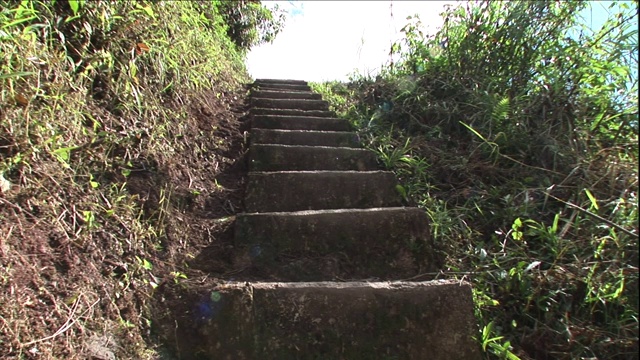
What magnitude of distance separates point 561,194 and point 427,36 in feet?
7.28

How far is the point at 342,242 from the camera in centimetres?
197

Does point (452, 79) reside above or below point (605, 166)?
above

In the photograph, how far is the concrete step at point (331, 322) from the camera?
1488mm

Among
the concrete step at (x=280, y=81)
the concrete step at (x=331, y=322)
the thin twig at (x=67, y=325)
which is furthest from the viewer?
the concrete step at (x=280, y=81)

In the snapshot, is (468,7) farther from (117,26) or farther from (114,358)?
(114,358)

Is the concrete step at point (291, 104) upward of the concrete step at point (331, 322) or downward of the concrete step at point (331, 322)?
upward

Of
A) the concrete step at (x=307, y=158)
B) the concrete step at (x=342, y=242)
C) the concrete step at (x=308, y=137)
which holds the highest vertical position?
the concrete step at (x=308, y=137)

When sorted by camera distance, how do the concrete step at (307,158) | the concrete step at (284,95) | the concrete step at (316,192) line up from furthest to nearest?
the concrete step at (284,95), the concrete step at (307,158), the concrete step at (316,192)

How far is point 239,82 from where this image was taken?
15.6 feet

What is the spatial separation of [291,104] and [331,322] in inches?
113

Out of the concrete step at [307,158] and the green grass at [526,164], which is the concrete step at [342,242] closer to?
the green grass at [526,164]

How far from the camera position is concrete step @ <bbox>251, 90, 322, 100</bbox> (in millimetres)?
4318

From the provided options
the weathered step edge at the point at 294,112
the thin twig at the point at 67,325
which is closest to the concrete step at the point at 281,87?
the weathered step edge at the point at 294,112

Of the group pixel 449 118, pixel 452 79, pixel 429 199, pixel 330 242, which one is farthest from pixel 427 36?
pixel 330 242
